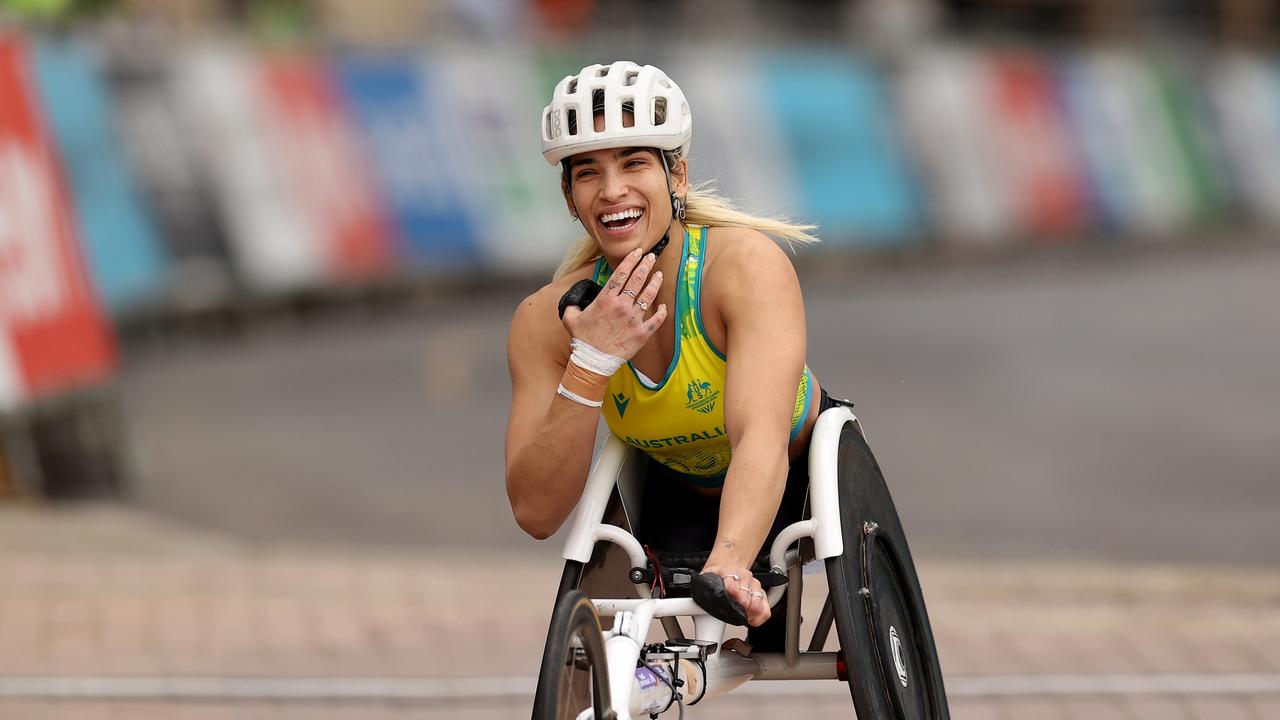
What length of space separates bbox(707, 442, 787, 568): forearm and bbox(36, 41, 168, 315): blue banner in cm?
966

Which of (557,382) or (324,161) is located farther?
(324,161)

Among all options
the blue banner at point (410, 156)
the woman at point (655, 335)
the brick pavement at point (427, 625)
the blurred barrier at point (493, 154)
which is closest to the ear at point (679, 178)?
the woman at point (655, 335)

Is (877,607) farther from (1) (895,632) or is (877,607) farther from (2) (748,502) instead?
(2) (748,502)

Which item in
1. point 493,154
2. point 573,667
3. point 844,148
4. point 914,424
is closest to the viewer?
point 573,667

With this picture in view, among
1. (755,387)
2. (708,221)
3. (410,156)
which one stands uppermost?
(410,156)

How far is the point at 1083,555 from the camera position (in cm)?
975

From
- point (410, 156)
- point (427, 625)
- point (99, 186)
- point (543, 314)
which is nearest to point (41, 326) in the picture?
point (427, 625)

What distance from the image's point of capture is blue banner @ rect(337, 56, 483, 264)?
62.1 ft

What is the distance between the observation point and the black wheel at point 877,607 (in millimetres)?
4289

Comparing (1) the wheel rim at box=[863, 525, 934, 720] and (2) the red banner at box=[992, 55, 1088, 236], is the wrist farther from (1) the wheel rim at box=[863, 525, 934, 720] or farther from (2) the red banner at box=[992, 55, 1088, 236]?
(2) the red banner at box=[992, 55, 1088, 236]

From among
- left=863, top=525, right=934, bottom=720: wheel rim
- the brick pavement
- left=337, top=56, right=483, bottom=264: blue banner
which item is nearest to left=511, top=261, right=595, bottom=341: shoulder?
left=863, top=525, right=934, bottom=720: wheel rim

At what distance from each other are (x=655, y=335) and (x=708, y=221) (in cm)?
31

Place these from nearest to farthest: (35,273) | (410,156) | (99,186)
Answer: (35,273)
(99,186)
(410,156)

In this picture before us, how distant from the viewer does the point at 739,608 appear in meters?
4.07
